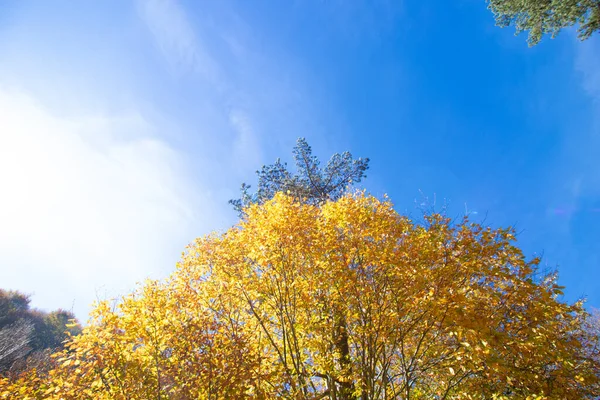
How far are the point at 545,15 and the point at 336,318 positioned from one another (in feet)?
55.5

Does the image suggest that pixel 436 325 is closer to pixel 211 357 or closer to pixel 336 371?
pixel 336 371

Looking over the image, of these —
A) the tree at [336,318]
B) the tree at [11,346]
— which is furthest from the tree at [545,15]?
the tree at [11,346]

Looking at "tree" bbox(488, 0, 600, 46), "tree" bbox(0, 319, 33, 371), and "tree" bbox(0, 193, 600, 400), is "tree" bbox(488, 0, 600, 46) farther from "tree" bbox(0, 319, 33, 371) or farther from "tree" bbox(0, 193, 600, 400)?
"tree" bbox(0, 319, 33, 371)

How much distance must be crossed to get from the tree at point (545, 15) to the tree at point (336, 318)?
1354 cm

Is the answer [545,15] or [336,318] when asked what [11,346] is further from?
[545,15]

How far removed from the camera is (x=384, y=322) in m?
6.30

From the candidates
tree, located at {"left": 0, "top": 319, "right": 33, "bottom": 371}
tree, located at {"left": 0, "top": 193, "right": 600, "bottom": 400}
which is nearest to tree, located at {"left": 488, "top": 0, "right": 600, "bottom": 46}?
tree, located at {"left": 0, "top": 193, "right": 600, "bottom": 400}

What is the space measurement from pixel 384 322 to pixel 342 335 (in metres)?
2.20

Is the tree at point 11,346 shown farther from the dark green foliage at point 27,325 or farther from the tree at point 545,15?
the tree at point 545,15

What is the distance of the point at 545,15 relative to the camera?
14.0 metres

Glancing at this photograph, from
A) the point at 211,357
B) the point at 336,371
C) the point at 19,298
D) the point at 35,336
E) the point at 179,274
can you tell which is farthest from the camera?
the point at 19,298

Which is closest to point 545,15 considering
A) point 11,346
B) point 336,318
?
point 336,318

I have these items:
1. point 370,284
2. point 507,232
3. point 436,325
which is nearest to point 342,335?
point 370,284

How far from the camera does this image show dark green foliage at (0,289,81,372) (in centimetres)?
2418
